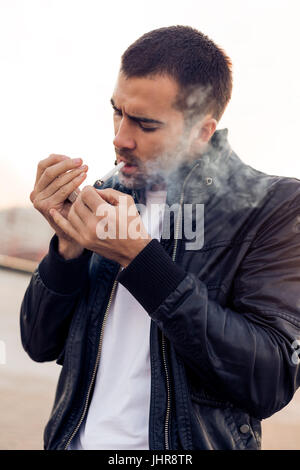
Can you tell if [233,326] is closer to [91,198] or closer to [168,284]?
[168,284]

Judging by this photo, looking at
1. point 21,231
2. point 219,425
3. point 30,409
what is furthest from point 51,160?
point 21,231

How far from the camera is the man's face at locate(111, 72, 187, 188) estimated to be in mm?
1948

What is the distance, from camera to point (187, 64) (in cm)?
209

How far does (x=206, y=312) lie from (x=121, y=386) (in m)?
0.44

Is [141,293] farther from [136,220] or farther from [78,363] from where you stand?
[78,363]

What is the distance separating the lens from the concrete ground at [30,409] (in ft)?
15.0

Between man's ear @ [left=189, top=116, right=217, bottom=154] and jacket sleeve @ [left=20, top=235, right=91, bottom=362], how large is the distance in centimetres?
63

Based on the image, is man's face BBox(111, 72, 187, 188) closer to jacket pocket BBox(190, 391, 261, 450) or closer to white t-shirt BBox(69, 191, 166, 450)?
white t-shirt BBox(69, 191, 166, 450)

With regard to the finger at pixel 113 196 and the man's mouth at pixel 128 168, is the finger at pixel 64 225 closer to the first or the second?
the finger at pixel 113 196

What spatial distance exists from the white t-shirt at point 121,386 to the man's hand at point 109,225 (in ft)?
0.92

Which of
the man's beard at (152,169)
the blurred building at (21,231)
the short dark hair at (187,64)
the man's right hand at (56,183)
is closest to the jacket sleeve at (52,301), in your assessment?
the man's right hand at (56,183)

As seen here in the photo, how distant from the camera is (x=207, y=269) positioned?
1.72m

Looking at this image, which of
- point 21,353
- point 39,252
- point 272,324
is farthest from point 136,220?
point 39,252
